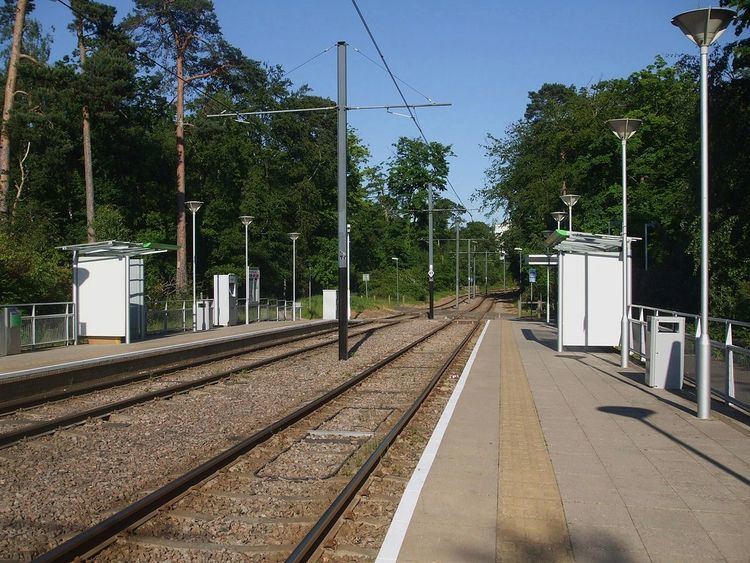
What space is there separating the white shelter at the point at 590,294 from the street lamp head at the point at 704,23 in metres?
9.61

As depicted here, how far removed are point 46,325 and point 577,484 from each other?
1671 centimetres

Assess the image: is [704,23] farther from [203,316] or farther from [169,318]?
[203,316]

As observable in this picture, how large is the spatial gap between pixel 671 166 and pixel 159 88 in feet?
92.5

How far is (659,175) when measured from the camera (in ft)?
134

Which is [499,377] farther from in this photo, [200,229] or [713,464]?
[200,229]

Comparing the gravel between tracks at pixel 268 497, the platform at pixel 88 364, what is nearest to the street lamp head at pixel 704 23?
the gravel between tracks at pixel 268 497

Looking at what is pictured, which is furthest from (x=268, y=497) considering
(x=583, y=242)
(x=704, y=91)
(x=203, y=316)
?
(x=203, y=316)

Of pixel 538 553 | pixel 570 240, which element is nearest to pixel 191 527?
pixel 538 553

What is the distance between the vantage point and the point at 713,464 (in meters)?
7.62

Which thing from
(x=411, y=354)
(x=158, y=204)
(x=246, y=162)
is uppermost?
(x=246, y=162)

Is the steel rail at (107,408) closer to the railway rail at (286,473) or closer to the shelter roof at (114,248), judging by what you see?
the railway rail at (286,473)

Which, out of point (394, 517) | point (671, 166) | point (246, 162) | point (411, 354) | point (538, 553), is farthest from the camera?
point (246, 162)

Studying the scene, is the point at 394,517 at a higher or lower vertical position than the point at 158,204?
lower

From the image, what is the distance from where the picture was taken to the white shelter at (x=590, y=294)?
19766mm
